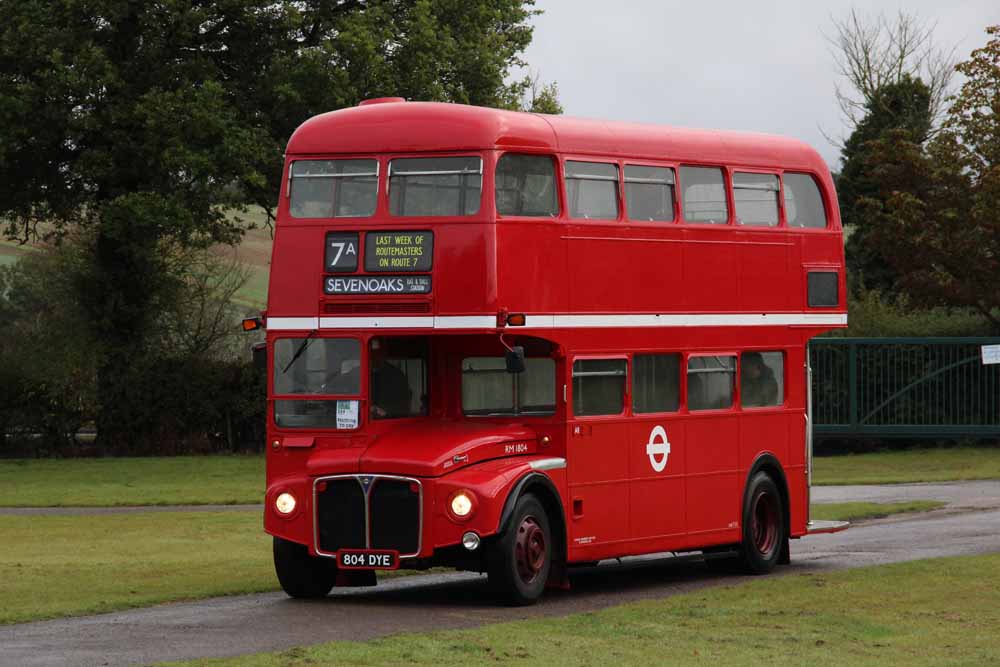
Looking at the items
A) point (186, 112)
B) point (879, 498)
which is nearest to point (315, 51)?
point (186, 112)

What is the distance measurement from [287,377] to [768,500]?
20.4 ft

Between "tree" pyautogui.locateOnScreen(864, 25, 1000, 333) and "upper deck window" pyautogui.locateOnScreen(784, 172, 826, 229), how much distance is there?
21.0m

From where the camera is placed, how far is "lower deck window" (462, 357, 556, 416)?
17.9m

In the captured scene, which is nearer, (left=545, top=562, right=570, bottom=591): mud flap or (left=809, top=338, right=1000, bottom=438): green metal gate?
(left=545, top=562, right=570, bottom=591): mud flap

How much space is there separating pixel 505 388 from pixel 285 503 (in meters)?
2.33

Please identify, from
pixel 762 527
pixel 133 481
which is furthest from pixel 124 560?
pixel 133 481

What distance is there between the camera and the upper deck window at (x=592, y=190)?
18000 millimetres

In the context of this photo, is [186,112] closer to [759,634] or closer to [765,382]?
[765,382]

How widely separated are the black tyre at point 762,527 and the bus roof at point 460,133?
386 centimetres

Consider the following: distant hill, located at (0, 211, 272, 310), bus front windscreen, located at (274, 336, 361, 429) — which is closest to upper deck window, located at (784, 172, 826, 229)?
bus front windscreen, located at (274, 336, 361, 429)

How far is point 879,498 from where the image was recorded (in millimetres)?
30719

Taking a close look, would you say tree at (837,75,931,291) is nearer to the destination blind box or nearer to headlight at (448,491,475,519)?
the destination blind box

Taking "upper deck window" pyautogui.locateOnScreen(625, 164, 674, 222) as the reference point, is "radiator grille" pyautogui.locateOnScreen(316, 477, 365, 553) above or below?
below

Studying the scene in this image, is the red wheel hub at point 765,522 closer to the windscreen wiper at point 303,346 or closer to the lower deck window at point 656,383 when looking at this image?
the lower deck window at point 656,383
